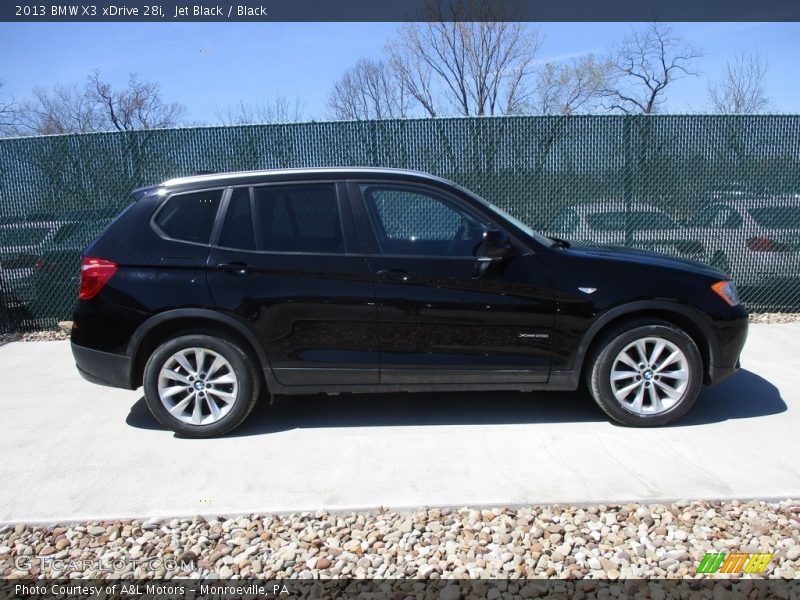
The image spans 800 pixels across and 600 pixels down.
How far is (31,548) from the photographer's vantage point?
3197 mm

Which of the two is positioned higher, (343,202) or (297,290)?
(343,202)

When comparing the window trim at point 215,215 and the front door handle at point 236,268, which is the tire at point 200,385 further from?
the window trim at point 215,215

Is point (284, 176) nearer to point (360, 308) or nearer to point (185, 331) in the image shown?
point (360, 308)

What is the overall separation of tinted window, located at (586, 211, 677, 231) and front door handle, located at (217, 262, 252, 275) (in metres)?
4.64

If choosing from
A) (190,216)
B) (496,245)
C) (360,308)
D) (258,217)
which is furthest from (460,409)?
(190,216)

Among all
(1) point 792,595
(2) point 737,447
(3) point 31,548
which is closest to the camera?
(1) point 792,595

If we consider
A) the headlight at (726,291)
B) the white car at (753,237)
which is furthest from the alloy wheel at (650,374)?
the white car at (753,237)

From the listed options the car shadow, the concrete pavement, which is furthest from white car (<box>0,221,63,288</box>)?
the car shadow

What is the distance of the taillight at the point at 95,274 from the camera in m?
4.34

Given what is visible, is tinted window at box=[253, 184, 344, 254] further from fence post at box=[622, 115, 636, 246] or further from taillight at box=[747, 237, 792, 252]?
taillight at box=[747, 237, 792, 252]

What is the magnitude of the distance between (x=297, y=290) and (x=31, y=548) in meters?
2.07

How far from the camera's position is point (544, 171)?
7453mm

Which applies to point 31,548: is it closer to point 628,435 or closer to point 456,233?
point 456,233

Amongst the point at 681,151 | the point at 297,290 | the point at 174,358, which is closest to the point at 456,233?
the point at 297,290
